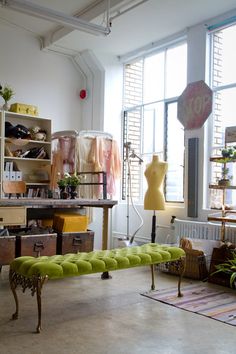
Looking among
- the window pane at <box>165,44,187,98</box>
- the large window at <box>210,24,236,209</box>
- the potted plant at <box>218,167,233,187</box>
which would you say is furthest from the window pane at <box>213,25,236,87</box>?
the potted plant at <box>218,167,233,187</box>

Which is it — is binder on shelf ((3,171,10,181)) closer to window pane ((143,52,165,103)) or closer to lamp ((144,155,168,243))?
lamp ((144,155,168,243))

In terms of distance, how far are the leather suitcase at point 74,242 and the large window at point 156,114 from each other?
2.04 meters

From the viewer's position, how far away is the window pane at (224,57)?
202 inches

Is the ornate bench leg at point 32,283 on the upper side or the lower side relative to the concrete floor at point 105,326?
upper

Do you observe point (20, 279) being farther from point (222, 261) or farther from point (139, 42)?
point (139, 42)

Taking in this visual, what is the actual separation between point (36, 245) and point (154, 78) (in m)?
3.80

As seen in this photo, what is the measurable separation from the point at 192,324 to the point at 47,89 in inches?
185

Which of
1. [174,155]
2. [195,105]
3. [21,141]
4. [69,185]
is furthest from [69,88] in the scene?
[69,185]

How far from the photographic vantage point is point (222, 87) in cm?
518

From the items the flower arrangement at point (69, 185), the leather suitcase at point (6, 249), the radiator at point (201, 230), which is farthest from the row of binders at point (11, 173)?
the radiator at point (201, 230)

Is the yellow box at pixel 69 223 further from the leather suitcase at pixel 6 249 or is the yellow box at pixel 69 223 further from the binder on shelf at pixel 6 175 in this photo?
the binder on shelf at pixel 6 175

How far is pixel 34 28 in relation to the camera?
5984 mm

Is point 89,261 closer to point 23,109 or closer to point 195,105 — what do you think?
point 195,105

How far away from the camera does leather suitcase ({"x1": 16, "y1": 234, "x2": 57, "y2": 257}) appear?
12.1 feet
